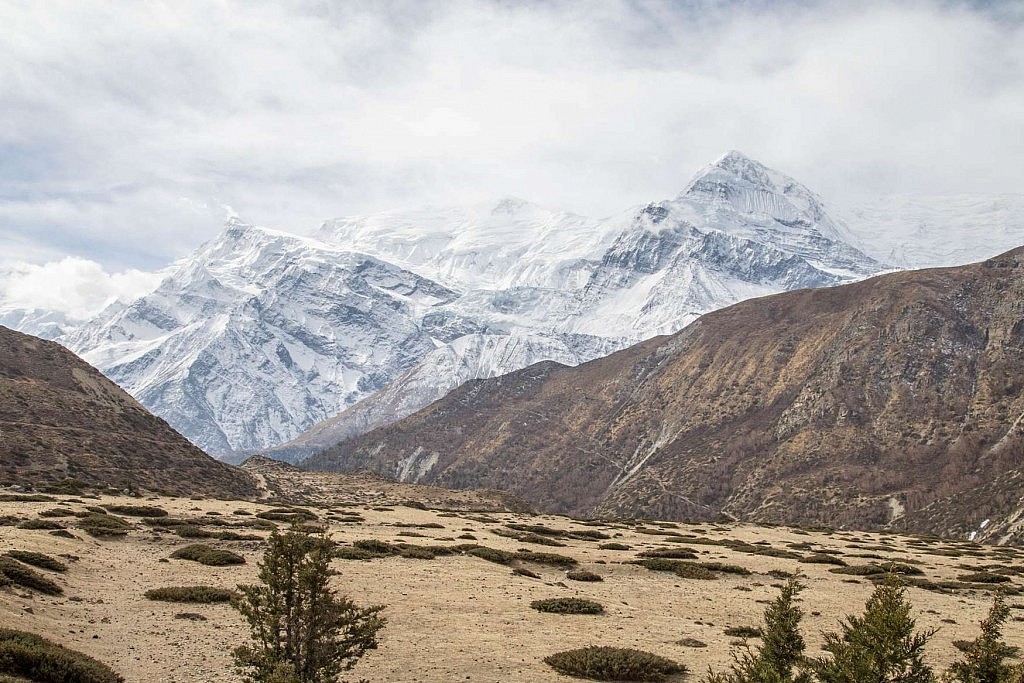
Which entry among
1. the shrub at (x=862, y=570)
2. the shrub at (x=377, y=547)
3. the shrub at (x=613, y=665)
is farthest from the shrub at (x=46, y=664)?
the shrub at (x=862, y=570)

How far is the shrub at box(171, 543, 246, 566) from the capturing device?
3180 centimetres

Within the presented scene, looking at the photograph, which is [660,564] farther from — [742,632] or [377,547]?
[377,547]

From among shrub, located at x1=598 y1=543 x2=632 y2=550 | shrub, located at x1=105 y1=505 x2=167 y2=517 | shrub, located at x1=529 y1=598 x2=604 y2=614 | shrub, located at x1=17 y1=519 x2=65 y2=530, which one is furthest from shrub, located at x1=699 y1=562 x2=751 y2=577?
shrub, located at x1=17 y1=519 x2=65 y2=530

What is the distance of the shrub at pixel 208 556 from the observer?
3180 centimetres

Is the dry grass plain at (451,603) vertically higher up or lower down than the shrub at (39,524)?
lower down

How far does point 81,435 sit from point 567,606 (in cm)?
7463

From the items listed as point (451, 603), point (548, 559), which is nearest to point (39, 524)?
point (451, 603)

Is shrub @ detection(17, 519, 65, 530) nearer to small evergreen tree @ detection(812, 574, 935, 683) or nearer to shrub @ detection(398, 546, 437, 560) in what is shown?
shrub @ detection(398, 546, 437, 560)

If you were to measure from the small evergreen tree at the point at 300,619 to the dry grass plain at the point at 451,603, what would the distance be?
3.78 meters

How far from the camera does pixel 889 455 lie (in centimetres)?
15988

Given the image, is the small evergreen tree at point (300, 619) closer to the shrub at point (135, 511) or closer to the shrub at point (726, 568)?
the shrub at point (726, 568)

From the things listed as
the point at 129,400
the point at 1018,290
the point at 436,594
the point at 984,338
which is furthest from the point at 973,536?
the point at 129,400

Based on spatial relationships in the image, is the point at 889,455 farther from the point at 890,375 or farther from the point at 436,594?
the point at 436,594

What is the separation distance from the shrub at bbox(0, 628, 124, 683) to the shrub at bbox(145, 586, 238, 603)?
8327 mm
